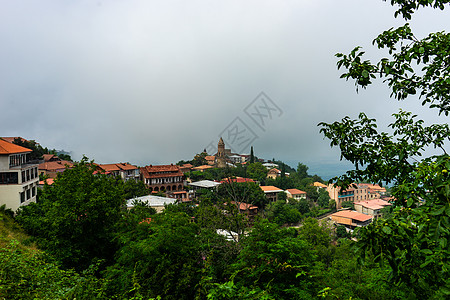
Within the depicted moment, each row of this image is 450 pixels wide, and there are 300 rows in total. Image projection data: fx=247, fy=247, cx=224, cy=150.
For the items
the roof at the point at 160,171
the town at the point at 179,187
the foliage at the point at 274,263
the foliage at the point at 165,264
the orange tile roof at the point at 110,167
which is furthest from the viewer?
the roof at the point at 160,171

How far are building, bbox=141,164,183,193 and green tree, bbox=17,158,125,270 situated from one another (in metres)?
39.7

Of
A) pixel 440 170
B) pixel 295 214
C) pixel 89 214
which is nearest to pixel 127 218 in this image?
pixel 89 214

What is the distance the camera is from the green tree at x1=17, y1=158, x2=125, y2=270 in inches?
445

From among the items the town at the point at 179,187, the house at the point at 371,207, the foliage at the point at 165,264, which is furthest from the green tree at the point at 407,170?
the house at the point at 371,207

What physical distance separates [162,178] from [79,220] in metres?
42.2

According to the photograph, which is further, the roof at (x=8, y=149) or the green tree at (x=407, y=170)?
the roof at (x=8, y=149)

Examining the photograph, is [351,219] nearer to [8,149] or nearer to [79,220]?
[79,220]

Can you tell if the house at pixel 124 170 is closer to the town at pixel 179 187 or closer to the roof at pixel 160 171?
the town at pixel 179 187

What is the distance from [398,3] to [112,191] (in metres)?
13.7

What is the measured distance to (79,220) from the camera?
11.8m

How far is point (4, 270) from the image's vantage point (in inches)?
170

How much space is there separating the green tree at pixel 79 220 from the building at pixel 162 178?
39653 mm

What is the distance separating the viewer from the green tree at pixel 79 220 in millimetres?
11312

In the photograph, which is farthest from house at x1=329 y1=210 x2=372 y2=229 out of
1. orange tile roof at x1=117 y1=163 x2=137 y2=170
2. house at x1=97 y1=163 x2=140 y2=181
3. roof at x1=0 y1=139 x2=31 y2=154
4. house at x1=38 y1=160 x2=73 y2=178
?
house at x1=38 y1=160 x2=73 y2=178
